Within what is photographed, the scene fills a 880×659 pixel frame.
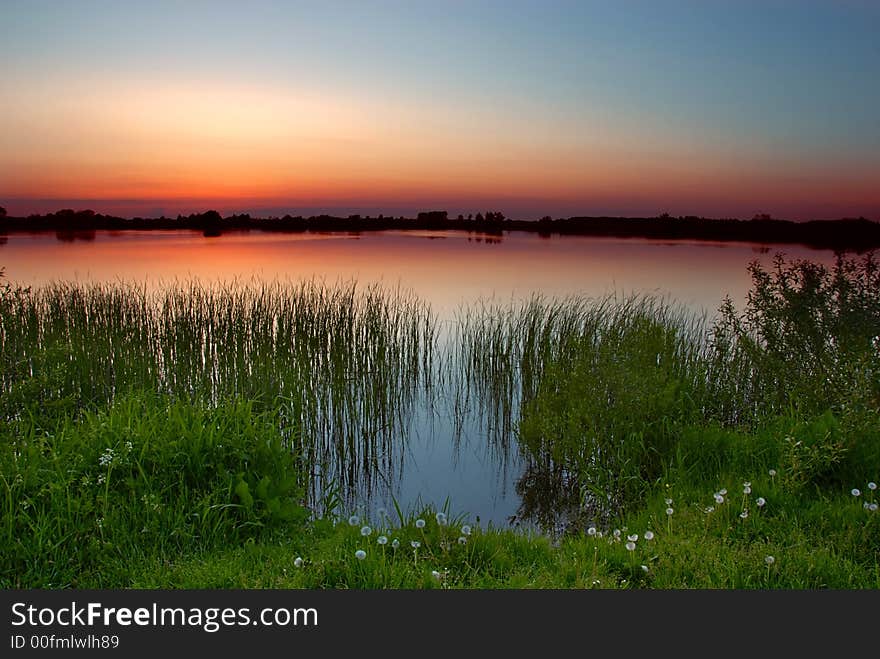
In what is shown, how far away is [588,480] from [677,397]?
57.3 inches

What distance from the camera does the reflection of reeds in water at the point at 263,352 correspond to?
612cm

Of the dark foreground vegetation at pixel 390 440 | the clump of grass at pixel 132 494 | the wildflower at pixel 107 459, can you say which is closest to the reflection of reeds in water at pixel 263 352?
the dark foreground vegetation at pixel 390 440

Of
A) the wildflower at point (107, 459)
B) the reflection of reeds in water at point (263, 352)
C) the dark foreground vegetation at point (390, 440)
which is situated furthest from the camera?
the reflection of reeds in water at point (263, 352)

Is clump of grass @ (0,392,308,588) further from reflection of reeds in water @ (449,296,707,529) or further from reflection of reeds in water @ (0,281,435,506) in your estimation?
reflection of reeds in water @ (449,296,707,529)

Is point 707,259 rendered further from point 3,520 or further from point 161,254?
point 3,520

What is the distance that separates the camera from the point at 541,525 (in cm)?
495

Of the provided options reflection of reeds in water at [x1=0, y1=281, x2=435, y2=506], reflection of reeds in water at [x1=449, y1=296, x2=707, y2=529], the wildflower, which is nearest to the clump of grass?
the wildflower

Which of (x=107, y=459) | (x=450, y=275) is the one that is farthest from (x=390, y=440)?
(x=450, y=275)

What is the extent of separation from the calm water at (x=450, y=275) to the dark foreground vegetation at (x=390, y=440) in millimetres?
376

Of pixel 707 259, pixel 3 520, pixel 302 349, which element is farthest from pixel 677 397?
pixel 707 259

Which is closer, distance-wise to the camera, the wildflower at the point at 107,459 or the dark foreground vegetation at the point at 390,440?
the dark foreground vegetation at the point at 390,440

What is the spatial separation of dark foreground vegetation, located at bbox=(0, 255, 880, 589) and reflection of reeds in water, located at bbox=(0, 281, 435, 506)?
40 millimetres

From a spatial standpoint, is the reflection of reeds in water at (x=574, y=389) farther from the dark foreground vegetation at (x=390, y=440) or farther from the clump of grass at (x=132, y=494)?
the clump of grass at (x=132, y=494)

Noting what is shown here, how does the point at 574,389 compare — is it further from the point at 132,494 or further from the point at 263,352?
the point at 263,352
